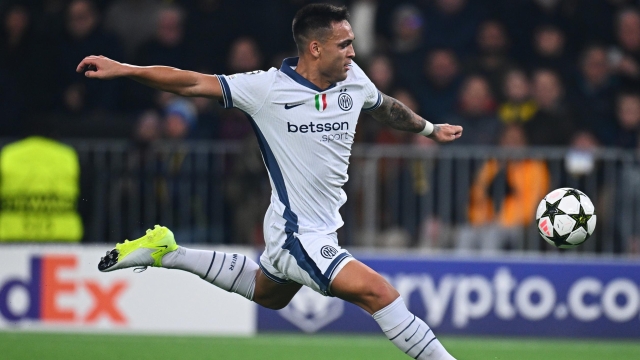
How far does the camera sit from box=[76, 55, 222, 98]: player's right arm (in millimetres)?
6449

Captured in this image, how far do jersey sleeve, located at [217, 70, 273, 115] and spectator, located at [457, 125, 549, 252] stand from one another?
5.24 m

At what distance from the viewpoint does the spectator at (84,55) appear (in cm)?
1344

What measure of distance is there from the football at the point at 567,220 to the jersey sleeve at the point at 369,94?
1.42 m

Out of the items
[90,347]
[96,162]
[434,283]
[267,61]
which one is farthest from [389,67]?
[90,347]

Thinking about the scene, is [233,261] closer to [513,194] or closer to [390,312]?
[390,312]

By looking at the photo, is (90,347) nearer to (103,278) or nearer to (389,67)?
(103,278)

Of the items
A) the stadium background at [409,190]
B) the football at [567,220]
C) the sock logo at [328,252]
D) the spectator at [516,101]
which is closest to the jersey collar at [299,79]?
the sock logo at [328,252]

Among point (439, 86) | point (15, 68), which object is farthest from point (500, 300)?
point (15, 68)

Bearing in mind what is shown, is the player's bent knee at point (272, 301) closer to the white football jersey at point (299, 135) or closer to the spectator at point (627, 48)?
the white football jersey at point (299, 135)

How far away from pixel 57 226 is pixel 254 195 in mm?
2100

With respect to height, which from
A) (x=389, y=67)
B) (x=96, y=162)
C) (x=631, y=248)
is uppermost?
(x=389, y=67)

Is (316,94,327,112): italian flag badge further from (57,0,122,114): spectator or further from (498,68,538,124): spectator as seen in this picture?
(57,0,122,114): spectator

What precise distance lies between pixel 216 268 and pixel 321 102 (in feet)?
4.78

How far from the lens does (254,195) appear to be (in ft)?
39.1
